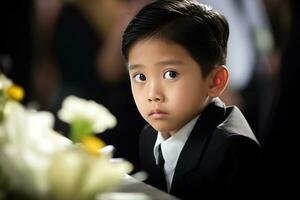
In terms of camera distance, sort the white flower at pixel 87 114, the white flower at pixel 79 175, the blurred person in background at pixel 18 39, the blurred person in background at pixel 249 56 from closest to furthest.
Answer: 1. the white flower at pixel 79 175
2. the white flower at pixel 87 114
3. the blurred person in background at pixel 249 56
4. the blurred person in background at pixel 18 39

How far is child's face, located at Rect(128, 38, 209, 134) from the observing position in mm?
840

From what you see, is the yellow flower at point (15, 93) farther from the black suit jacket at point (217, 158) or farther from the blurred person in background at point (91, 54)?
the blurred person in background at point (91, 54)

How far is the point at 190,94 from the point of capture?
33.6 inches

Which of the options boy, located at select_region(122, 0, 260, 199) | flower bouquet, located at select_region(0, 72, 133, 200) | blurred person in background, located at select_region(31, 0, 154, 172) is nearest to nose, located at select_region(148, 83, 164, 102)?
boy, located at select_region(122, 0, 260, 199)

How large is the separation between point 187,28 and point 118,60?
2.08 ft

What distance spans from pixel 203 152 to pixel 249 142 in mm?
78

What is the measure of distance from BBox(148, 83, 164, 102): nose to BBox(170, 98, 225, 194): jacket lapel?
9 cm

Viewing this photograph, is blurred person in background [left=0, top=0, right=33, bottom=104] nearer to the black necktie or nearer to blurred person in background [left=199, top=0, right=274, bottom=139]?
blurred person in background [left=199, top=0, right=274, bottom=139]

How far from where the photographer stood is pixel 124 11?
1.43 meters

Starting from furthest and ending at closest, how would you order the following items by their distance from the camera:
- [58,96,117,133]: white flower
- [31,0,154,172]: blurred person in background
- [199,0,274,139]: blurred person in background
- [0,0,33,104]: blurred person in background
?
[0,0,33,104]: blurred person in background
[31,0,154,172]: blurred person in background
[199,0,274,139]: blurred person in background
[58,96,117,133]: white flower

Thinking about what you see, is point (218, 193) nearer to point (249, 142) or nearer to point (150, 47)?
point (249, 142)

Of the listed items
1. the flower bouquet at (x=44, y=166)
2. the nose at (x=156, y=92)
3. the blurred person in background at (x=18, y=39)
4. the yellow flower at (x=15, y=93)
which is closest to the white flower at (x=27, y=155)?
the flower bouquet at (x=44, y=166)

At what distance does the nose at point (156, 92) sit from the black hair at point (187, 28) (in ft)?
0.25

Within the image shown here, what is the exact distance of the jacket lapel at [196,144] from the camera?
87 cm
